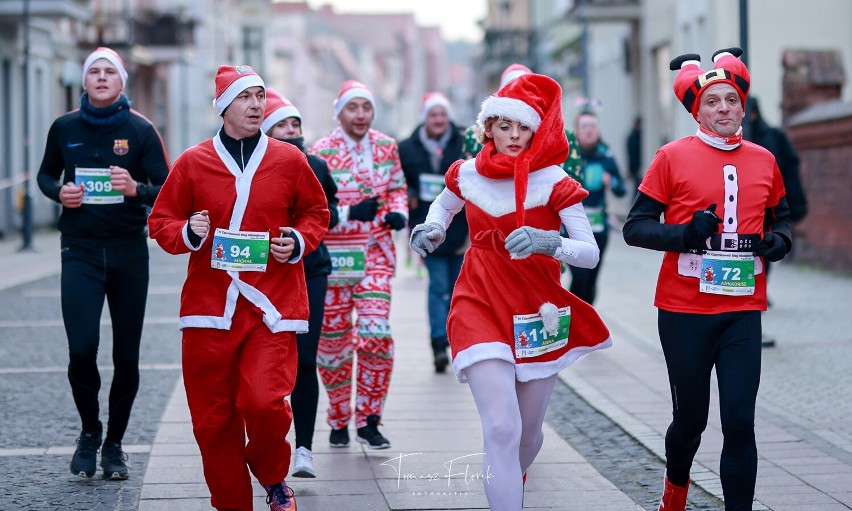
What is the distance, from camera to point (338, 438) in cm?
778

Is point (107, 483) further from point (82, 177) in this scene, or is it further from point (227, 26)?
point (227, 26)

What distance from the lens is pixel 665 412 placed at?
8789mm

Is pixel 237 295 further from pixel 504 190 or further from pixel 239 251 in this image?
pixel 504 190

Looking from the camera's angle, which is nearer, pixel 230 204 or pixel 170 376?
pixel 230 204

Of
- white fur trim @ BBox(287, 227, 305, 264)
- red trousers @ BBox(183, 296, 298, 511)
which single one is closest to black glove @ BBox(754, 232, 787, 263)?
white fur trim @ BBox(287, 227, 305, 264)

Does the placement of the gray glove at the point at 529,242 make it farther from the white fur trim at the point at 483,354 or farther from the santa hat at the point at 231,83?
the santa hat at the point at 231,83

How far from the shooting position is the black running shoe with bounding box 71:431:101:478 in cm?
688

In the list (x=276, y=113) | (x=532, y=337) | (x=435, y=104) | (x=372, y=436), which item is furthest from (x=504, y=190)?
(x=435, y=104)

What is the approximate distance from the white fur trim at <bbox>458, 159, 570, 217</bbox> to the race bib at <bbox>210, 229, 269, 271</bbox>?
2.68 ft

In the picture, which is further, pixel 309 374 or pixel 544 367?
pixel 309 374

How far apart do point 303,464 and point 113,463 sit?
906mm

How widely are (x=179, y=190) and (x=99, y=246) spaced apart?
121cm

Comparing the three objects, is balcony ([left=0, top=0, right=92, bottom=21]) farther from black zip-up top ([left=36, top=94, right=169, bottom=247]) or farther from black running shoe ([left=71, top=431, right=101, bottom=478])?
black running shoe ([left=71, top=431, right=101, bottom=478])

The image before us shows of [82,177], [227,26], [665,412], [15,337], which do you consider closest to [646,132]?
[15,337]
